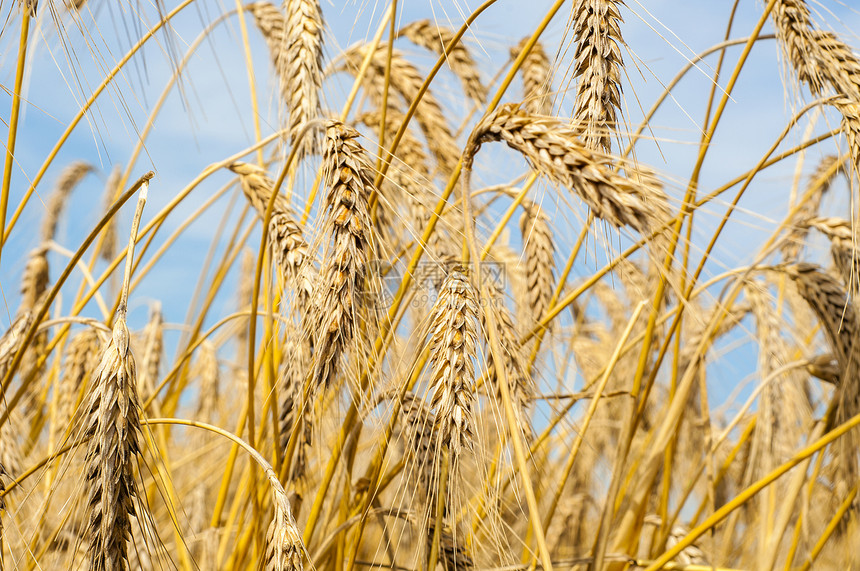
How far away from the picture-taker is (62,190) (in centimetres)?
355

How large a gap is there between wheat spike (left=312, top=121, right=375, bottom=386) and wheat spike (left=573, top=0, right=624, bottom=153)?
0.37 m

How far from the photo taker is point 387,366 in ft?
4.59

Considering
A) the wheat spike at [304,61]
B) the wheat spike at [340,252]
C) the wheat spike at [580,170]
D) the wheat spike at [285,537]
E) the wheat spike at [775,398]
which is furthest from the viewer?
the wheat spike at [775,398]

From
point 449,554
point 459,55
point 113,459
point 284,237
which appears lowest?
point 449,554

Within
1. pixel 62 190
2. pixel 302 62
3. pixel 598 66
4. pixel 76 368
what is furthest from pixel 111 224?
pixel 598 66

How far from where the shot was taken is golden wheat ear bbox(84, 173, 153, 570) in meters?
0.89

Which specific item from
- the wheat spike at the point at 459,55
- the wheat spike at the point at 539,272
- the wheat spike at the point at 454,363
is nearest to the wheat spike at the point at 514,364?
the wheat spike at the point at 454,363

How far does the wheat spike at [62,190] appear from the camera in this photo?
3473 mm

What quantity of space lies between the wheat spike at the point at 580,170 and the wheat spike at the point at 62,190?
3.18 metres

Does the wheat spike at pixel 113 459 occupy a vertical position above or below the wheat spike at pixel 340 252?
below

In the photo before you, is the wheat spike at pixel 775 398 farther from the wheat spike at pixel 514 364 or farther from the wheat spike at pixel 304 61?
the wheat spike at pixel 304 61

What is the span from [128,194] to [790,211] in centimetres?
176

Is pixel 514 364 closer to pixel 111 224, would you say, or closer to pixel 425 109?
pixel 425 109

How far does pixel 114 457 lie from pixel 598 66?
92 centimetres
